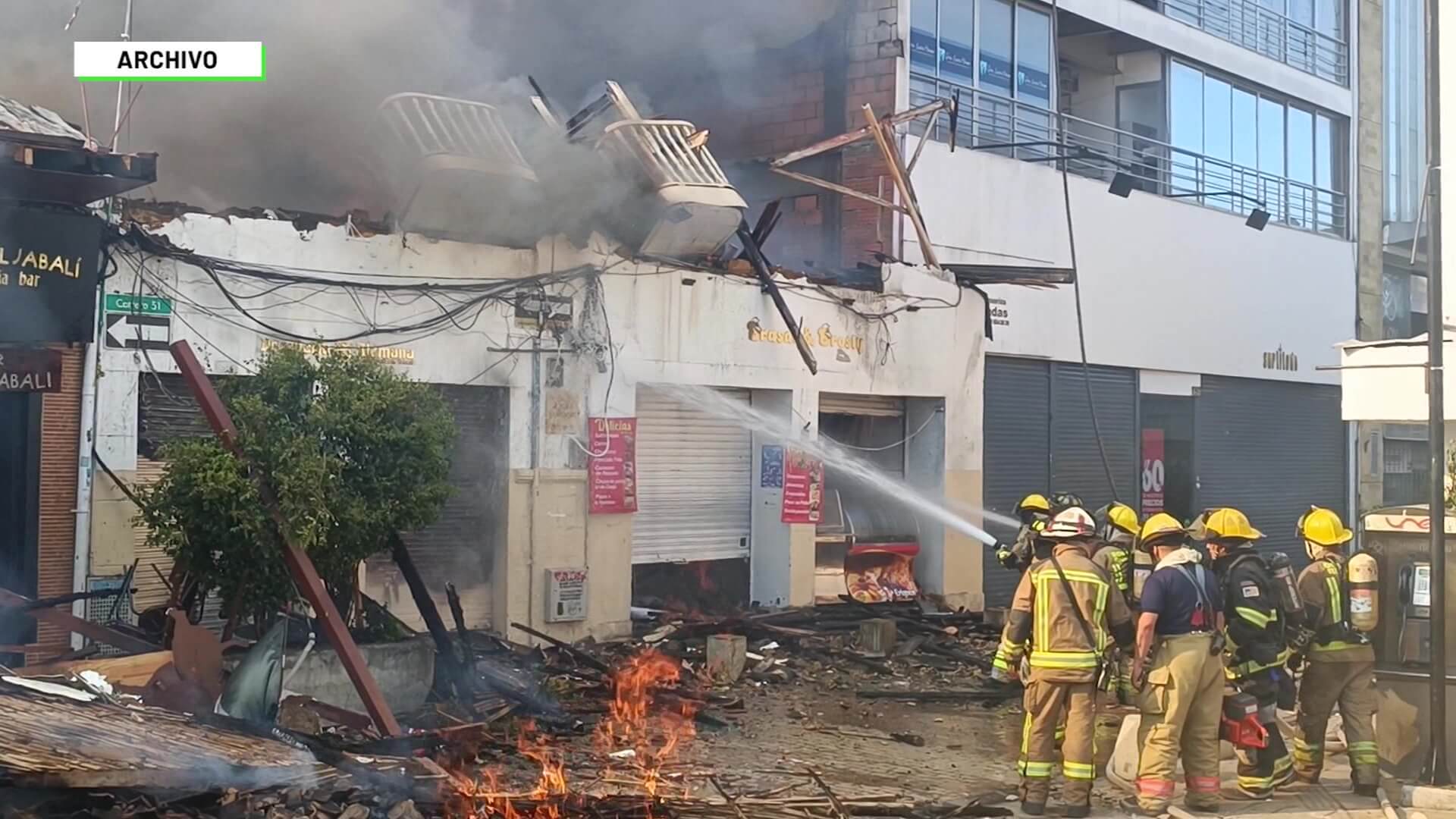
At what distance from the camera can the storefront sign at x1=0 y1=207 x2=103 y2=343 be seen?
29.2 ft

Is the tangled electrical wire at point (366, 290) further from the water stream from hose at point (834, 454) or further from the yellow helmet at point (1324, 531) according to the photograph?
the yellow helmet at point (1324, 531)

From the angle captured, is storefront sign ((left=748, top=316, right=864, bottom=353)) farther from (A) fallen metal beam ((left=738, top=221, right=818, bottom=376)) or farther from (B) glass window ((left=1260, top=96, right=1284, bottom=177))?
(B) glass window ((left=1260, top=96, right=1284, bottom=177))

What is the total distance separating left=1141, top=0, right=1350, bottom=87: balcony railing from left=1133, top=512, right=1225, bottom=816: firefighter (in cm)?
1465

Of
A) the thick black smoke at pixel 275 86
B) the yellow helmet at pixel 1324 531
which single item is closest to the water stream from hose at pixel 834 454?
the thick black smoke at pixel 275 86

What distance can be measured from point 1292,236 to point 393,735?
18607 millimetres

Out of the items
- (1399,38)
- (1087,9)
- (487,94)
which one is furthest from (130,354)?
(1399,38)

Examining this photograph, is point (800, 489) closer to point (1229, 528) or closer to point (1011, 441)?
point (1011, 441)

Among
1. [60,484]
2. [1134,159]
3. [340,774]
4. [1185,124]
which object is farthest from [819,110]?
[340,774]

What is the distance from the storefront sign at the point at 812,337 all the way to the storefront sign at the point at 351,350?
3.65 m

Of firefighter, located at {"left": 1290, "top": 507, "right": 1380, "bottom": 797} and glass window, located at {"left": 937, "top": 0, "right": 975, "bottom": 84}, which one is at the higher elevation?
glass window, located at {"left": 937, "top": 0, "right": 975, "bottom": 84}

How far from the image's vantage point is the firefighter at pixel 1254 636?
26.0 ft

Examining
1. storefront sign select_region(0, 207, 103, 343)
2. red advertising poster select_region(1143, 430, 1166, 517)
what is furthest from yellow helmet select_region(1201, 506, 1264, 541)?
red advertising poster select_region(1143, 430, 1166, 517)

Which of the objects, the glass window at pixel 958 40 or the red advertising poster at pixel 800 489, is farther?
the glass window at pixel 958 40

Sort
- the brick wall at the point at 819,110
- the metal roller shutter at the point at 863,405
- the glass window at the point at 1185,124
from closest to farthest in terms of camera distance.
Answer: the metal roller shutter at the point at 863,405, the brick wall at the point at 819,110, the glass window at the point at 1185,124
